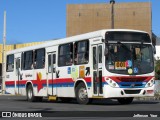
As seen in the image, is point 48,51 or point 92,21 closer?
point 48,51

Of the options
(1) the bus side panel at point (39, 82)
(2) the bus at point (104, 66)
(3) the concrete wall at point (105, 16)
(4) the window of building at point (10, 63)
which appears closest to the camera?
(2) the bus at point (104, 66)

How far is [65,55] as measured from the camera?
23.4 meters

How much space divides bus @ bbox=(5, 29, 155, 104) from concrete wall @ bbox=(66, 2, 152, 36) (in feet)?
296

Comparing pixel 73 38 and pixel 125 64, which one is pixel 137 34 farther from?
pixel 73 38

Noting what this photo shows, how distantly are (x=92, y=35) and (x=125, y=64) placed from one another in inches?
81.6

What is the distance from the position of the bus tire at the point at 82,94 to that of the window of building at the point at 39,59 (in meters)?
4.01

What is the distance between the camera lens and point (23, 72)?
91.9 ft

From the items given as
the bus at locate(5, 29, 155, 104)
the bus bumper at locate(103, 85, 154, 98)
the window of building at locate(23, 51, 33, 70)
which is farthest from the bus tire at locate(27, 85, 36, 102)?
the bus bumper at locate(103, 85, 154, 98)

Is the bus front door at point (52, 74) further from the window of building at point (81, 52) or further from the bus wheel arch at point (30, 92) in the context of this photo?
the window of building at point (81, 52)

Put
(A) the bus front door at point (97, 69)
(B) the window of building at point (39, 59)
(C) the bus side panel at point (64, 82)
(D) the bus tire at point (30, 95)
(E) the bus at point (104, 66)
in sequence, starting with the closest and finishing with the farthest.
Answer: (E) the bus at point (104, 66) → (A) the bus front door at point (97, 69) → (C) the bus side panel at point (64, 82) → (B) the window of building at point (39, 59) → (D) the bus tire at point (30, 95)

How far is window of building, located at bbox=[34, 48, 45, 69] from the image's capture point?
25766mm

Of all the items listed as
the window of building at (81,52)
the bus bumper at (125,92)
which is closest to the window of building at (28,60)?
the window of building at (81,52)

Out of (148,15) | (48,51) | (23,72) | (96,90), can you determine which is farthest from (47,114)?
(148,15)

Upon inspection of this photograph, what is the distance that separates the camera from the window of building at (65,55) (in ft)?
75.2
